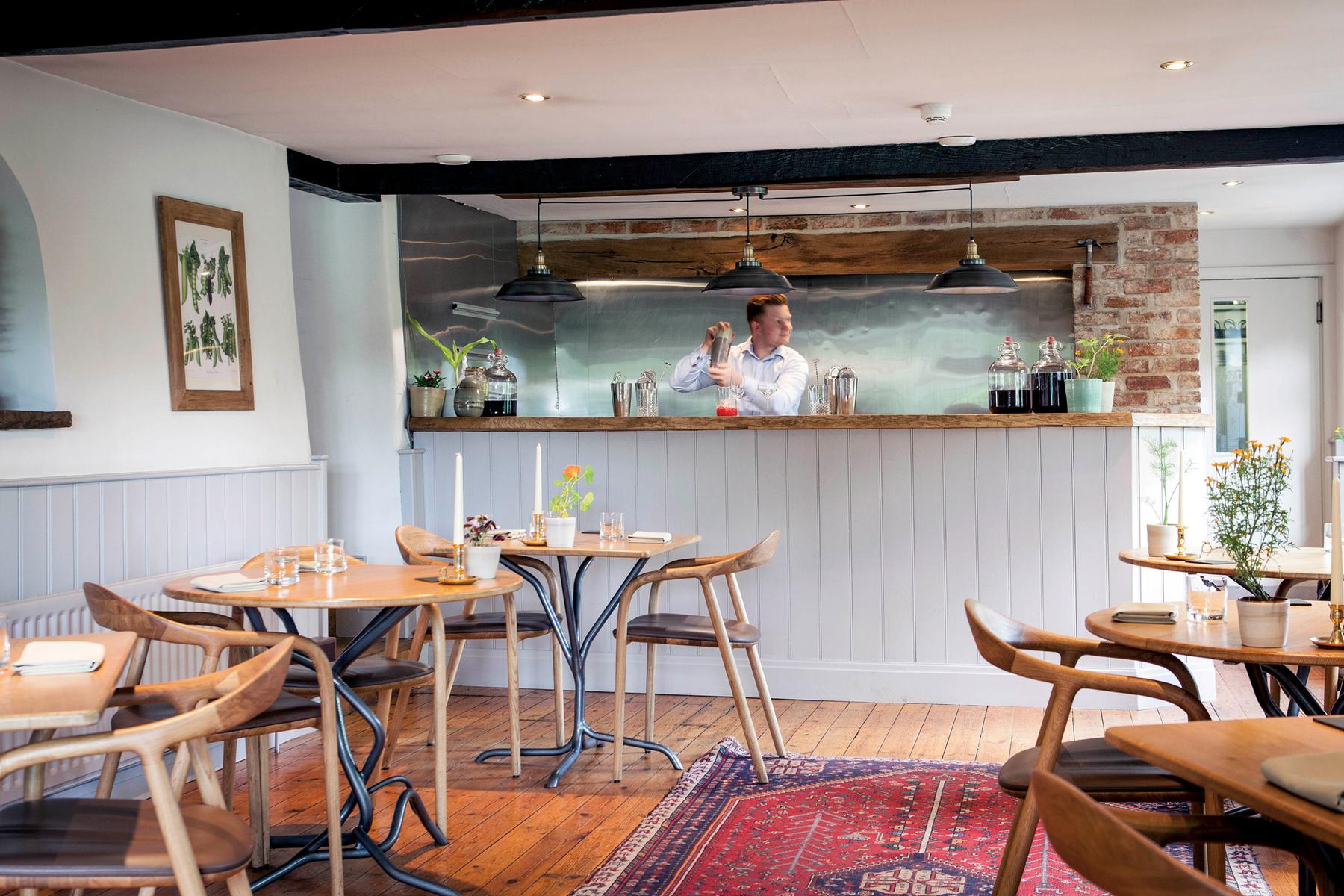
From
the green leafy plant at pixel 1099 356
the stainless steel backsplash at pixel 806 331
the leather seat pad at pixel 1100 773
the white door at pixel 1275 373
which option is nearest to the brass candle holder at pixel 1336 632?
the leather seat pad at pixel 1100 773

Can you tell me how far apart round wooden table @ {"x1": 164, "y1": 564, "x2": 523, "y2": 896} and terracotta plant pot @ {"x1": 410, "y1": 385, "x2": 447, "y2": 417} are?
2.31 m

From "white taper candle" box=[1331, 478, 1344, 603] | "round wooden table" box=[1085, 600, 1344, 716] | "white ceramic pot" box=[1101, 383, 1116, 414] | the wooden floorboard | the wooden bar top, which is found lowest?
the wooden floorboard

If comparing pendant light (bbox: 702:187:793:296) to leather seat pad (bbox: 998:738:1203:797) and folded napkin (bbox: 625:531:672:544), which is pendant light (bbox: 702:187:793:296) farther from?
leather seat pad (bbox: 998:738:1203:797)

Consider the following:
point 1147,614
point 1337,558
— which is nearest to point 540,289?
point 1147,614

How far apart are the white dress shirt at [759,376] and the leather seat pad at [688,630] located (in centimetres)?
227

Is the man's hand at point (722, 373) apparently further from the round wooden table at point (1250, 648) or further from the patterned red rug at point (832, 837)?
the round wooden table at point (1250, 648)

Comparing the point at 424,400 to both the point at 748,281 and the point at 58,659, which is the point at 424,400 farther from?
the point at 58,659

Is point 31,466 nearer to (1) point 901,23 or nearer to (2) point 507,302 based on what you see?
(1) point 901,23

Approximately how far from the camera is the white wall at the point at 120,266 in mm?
3746

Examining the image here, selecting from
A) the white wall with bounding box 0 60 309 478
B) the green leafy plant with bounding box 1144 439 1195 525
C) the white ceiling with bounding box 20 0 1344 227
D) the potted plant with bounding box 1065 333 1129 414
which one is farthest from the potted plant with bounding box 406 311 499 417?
the green leafy plant with bounding box 1144 439 1195 525

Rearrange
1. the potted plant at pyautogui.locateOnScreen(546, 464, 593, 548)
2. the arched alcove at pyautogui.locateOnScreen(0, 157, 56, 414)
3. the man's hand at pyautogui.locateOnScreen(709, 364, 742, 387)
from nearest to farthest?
1. the arched alcove at pyautogui.locateOnScreen(0, 157, 56, 414)
2. the potted plant at pyautogui.locateOnScreen(546, 464, 593, 548)
3. the man's hand at pyautogui.locateOnScreen(709, 364, 742, 387)

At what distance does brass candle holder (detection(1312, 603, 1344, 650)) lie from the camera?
7.66 ft

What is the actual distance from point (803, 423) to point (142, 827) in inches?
137

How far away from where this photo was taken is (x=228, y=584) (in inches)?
123
